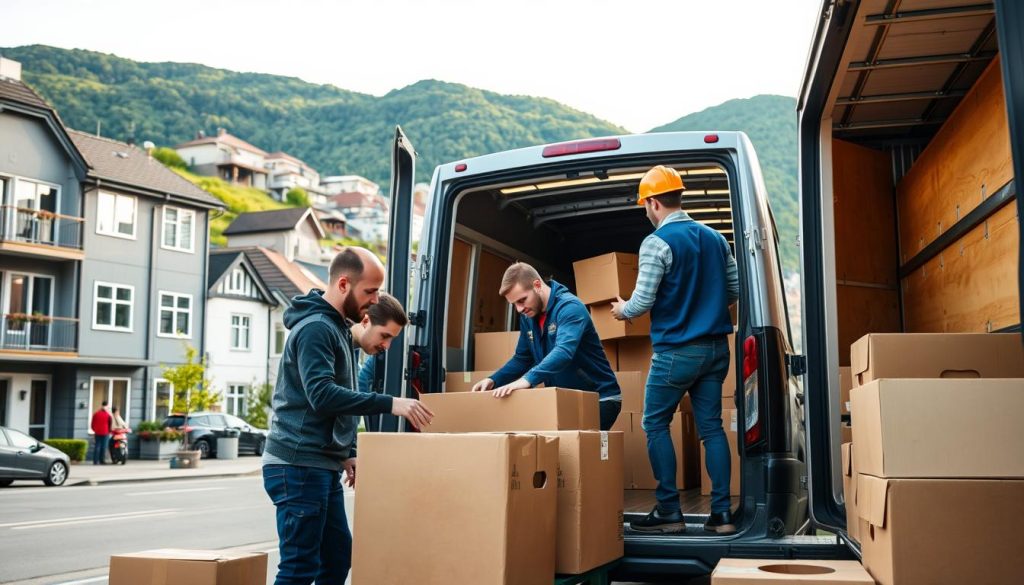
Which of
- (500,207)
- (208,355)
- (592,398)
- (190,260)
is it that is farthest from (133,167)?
(592,398)

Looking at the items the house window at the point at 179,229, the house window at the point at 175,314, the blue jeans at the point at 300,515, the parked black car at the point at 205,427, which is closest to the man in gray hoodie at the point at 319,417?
the blue jeans at the point at 300,515

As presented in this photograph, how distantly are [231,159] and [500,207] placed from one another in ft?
405

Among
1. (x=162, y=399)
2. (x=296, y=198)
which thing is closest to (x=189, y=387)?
(x=162, y=399)

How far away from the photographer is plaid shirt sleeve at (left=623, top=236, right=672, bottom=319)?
15.8 ft

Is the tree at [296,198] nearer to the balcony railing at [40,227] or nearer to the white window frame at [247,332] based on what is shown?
the white window frame at [247,332]

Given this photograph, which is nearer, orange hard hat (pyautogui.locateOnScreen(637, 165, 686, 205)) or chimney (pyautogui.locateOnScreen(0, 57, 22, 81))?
orange hard hat (pyautogui.locateOnScreen(637, 165, 686, 205))

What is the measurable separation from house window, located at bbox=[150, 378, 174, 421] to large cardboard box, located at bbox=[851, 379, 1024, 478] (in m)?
32.4

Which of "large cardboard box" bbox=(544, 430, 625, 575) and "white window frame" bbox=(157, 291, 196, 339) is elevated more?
"white window frame" bbox=(157, 291, 196, 339)

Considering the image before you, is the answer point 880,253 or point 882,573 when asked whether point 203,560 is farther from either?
point 880,253

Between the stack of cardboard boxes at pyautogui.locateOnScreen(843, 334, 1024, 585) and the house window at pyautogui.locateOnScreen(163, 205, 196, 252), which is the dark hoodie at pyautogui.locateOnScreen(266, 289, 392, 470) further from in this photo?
the house window at pyautogui.locateOnScreen(163, 205, 196, 252)

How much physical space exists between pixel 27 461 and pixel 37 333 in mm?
10933

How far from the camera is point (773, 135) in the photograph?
96.3 meters

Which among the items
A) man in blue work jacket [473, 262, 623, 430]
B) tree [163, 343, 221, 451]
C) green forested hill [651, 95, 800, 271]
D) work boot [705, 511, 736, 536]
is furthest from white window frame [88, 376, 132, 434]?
green forested hill [651, 95, 800, 271]

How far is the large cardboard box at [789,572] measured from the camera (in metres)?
3.27
